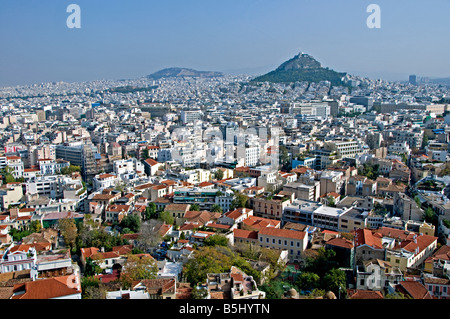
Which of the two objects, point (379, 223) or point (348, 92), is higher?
point (348, 92)

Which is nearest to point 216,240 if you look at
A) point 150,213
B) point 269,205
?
point 269,205

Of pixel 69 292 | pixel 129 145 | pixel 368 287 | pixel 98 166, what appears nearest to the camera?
pixel 69 292

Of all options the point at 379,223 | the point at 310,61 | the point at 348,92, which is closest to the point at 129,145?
the point at 379,223

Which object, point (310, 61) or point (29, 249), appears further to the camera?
point (310, 61)

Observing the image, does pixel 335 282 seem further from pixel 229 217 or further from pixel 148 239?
pixel 148 239
